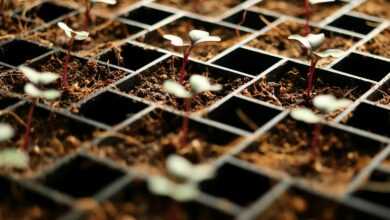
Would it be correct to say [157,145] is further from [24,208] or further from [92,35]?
[92,35]

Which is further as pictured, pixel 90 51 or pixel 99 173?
pixel 90 51

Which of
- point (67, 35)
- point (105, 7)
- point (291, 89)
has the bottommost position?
point (105, 7)

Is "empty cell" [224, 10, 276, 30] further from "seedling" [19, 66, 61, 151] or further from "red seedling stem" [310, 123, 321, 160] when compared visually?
"seedling" [19, 66, 61, 151]

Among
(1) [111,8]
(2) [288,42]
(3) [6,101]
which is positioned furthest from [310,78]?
(1) [111,8]

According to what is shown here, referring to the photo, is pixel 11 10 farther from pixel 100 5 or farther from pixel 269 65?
pixel 269 65

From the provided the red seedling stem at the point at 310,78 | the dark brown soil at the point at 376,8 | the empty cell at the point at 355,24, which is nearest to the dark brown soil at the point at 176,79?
the red seedling stem at the point at 310,78

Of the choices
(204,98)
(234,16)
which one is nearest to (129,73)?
(204,98)
